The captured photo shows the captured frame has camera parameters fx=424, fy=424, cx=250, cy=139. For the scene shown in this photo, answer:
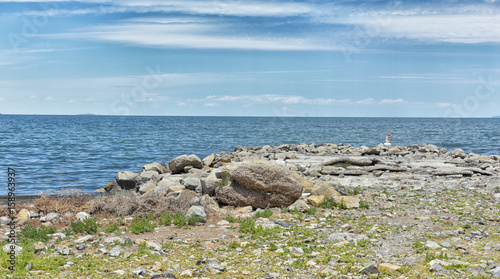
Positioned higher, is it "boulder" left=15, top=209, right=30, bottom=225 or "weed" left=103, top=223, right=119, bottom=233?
"weed" left=103, top=223, right=119, bottom=233

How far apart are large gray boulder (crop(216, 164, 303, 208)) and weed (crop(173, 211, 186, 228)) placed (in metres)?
2.43

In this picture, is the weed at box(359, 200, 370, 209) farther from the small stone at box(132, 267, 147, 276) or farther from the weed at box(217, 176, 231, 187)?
the small stone at box(132, 267, 147, 276)

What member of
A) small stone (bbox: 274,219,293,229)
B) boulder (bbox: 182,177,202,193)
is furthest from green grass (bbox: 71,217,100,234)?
boulder (bbox: 182,177,202,193)

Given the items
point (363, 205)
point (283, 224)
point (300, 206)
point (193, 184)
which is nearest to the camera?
point (283, 224)

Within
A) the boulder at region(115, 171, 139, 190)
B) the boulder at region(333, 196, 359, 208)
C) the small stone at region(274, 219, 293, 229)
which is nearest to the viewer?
the small stone at region(274, 219, 293, 229)

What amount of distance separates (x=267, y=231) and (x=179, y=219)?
2.39 meters

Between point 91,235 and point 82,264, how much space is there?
7.01 ft

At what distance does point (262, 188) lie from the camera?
13250 mm

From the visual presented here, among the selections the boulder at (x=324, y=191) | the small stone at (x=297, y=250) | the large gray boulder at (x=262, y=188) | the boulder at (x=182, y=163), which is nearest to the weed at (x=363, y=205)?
the boulder at (x=324, y=191)

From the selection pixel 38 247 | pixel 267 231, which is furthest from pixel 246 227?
pixel 38 247

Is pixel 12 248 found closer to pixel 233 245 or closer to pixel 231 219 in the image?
pixel 233 245

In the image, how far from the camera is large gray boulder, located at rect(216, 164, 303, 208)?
1325 centimetres

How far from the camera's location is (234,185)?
44.8 feet

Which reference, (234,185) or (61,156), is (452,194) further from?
(61,156)
